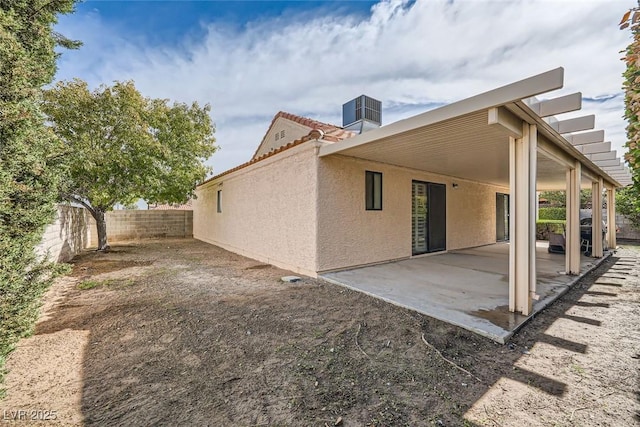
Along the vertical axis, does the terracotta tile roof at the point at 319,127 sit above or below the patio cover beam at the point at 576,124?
above

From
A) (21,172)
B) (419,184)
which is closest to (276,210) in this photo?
(419,184)

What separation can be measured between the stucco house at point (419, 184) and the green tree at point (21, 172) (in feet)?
13.5

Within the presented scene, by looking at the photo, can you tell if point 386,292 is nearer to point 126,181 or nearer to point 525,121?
point 525,121

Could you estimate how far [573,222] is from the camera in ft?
20.9

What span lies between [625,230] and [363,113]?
53.4 feet

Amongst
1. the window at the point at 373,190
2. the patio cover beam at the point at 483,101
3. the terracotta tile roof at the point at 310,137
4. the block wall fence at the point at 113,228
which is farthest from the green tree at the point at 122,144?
the patio cover beam at the point at 483,101

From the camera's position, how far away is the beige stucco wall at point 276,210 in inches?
246

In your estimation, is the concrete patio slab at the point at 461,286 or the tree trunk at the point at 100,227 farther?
the tree trunk at the point at 100,227

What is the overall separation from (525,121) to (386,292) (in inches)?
131

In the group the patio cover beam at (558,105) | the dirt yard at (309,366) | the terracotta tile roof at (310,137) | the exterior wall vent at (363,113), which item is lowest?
the dirt yard at (309,366)

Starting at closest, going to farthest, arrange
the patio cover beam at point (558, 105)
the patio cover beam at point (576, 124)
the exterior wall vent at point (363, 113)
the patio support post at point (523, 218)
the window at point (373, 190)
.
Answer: the patio cover beam at point (558, 105)
the patio support post at point (523, 218)
the patio cover beam at point (576, 124)
the window at point (373, 190)
the exterior wall vent at point (363, 113)

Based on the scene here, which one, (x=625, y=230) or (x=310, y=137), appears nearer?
(x=310, y=137)

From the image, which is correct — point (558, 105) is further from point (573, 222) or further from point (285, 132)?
point (285, 132)

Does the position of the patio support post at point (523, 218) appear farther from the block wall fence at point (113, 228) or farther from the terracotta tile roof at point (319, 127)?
the block wall fence at point (113, 228)
